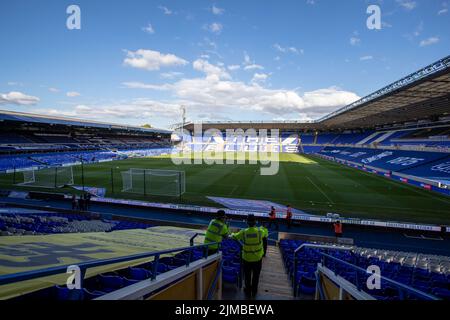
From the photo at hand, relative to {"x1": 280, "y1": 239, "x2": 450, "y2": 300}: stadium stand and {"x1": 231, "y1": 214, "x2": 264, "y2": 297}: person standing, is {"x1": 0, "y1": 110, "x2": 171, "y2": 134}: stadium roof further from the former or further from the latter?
{"x1": 231, "y1": 214, "x2": 264, "y2": 297}: person standing

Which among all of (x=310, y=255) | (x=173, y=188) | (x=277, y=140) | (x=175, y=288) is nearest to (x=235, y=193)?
(x=173, y=188)

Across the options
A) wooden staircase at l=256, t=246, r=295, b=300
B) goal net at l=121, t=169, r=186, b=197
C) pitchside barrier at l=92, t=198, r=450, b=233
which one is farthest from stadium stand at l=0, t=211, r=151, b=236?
goal net at l=121, t=169, r=186, b=197

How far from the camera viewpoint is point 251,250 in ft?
15.0

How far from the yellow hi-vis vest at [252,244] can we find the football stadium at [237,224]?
0.07 ft

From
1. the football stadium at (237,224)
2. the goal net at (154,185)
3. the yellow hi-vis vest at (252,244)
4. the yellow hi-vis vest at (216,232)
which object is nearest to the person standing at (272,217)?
the football stadium at (237,224)

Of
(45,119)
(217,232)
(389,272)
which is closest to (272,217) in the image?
(389,272)

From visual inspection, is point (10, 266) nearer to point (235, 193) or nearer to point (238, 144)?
point (235, 193)

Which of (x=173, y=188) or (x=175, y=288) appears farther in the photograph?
(x=173, y=188)

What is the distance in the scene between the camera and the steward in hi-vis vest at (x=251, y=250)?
4.55 meters

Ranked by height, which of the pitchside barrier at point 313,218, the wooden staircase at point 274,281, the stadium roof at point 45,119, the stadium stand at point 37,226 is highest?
the stadium roof at point 45,119

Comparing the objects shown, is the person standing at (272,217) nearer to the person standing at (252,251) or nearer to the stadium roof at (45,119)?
the person standing at (252,251)
